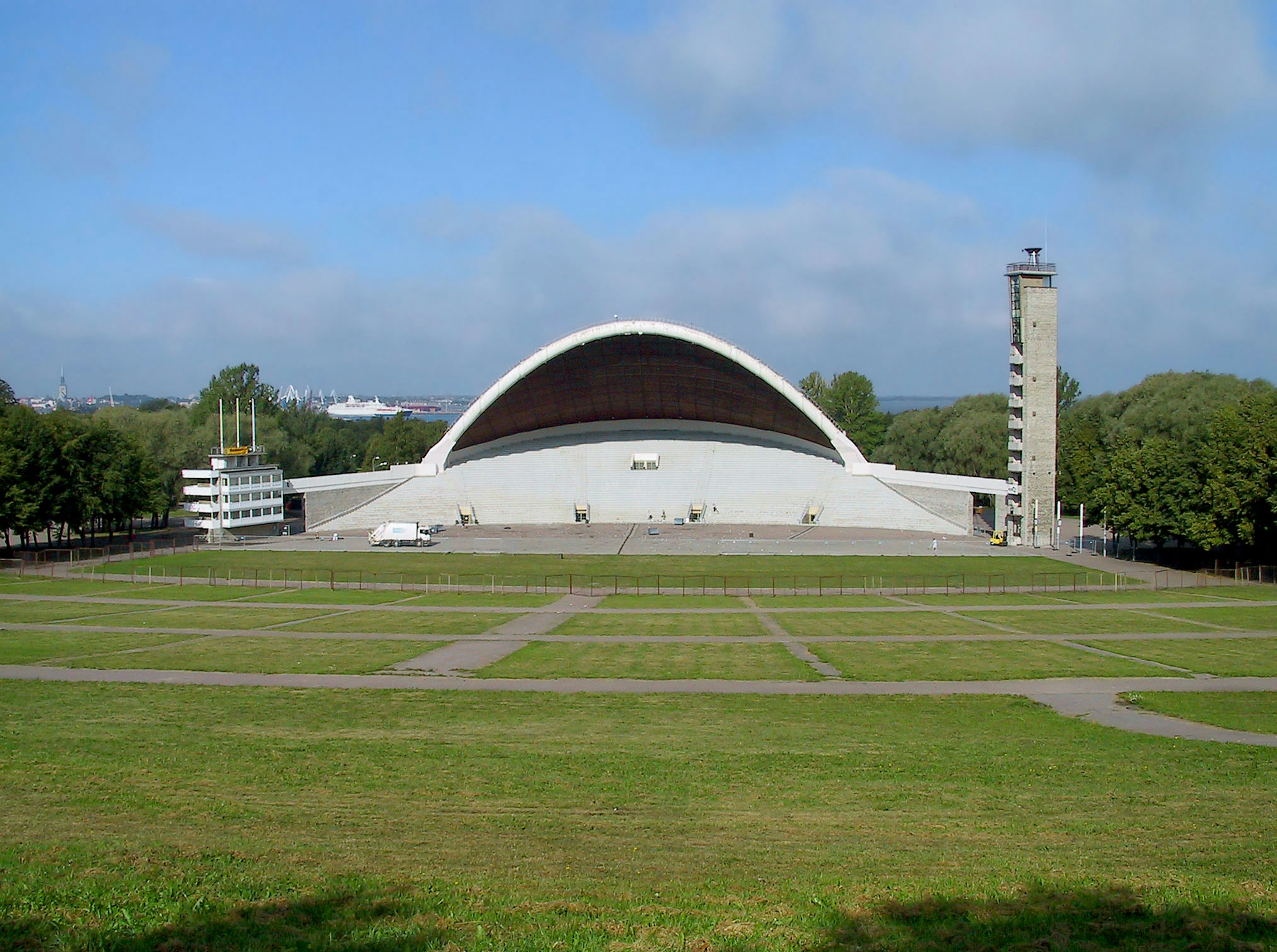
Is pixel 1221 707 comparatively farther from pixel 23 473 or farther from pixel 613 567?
pixel 23 473

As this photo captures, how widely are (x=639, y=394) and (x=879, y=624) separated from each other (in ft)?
163

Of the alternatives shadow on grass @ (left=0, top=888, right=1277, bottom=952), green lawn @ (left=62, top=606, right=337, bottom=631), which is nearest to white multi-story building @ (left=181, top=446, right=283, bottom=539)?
green lawn @ (left=62, top=606, right=337, bottom=631)

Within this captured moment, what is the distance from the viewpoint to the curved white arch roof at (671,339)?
2923 inches

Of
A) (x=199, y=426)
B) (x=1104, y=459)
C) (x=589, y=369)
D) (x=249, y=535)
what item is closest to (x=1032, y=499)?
(x=1104, y=459)

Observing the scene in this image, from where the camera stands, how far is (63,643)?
105ft

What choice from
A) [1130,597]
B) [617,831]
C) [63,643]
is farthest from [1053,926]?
[1130,597]

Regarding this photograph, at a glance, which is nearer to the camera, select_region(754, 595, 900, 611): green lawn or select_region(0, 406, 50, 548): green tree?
select_region(754, 595, 900, 611): green lawn

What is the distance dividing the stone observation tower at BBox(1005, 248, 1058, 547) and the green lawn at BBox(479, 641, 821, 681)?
41.8 meters

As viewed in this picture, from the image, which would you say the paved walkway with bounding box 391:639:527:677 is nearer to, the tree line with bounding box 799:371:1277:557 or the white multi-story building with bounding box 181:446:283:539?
the tree line with bounding box 799:371:1277:557

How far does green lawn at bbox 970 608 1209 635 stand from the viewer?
1451 inches

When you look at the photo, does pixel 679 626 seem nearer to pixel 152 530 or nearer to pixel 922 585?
pixel 922 585

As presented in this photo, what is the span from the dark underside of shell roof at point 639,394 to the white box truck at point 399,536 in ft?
46.5

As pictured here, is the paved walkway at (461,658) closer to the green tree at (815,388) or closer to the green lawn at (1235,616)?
the green lawn at (1235,616)

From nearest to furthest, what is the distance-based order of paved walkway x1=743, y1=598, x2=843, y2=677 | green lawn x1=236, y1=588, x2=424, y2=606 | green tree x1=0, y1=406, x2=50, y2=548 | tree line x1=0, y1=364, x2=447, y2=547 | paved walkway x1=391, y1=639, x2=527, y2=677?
paved walkway x1=391, y1=639, x2=527, y2=677, paved walkway x1=743, y1=598, x2=843, y2=677, green lawn x1=236, y1=588, x2=424, y2=606, green tree x1=0, y1=406, x2=50, y2=548, tree line x1=0, y1=364, x2=447, y2=547
